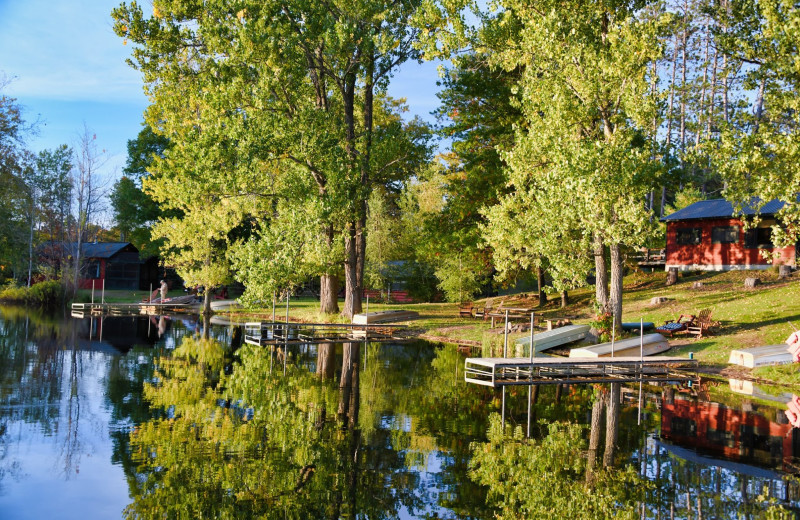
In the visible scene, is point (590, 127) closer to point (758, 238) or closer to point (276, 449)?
point (758, 238)

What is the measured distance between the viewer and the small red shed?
131ft

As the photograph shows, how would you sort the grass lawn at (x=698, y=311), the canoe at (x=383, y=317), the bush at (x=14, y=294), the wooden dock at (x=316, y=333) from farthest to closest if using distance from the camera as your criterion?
the bush at (x=14, y=294)
the canoe at (x=383, y=317)
the wooden dock at (x=316, y=333)
the grass lawn at (x=698, y=311)

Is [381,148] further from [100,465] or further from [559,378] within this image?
[100,465]

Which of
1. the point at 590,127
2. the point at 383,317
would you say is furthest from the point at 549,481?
the point at 383,317

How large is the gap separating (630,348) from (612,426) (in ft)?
35.3

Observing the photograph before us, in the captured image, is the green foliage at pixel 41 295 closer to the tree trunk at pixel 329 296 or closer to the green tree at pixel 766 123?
the tree trunk at pixel 329 296

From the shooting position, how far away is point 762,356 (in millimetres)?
22109

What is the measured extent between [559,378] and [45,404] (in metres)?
14.7

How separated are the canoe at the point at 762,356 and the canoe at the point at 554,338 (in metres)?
6.11

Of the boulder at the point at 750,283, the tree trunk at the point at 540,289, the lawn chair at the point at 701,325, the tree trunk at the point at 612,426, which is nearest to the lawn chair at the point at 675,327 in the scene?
the lawn chair at the point at 701,325

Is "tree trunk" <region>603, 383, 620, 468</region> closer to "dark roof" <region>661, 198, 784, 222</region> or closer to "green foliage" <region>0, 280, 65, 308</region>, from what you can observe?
"dark roof" <region>661, 198, 784, 222</region>

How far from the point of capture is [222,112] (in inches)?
1314

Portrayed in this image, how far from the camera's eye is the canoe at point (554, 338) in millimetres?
26391

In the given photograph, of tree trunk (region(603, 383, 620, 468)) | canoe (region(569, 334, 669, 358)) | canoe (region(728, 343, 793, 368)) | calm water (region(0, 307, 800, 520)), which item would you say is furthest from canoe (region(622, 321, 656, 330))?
tree trunk (region(603, 383, 620, 468))
